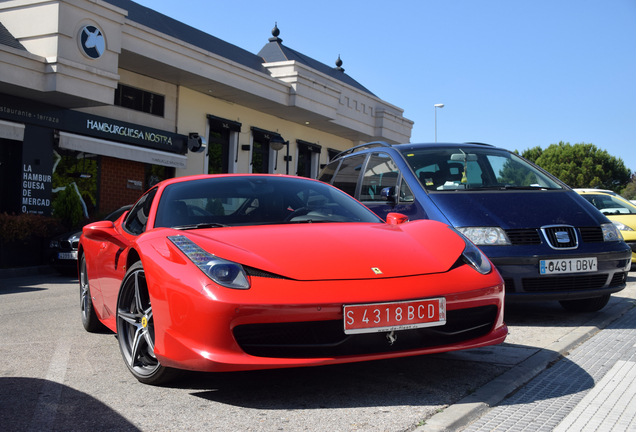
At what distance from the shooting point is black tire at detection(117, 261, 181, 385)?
329 centimetres

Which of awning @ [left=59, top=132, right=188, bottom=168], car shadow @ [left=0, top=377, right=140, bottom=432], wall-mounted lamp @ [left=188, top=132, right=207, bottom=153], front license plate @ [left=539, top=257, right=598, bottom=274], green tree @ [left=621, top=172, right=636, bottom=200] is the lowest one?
car shadow @ [left=0, top=377, right=140, bottom=432]

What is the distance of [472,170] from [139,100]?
15644mm

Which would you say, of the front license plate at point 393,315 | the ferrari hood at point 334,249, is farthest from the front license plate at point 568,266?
the front license plate at point 393,315

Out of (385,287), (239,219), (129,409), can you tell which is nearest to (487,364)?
(385,287)

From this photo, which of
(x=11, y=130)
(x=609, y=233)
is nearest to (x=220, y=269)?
(x=609, y=233)

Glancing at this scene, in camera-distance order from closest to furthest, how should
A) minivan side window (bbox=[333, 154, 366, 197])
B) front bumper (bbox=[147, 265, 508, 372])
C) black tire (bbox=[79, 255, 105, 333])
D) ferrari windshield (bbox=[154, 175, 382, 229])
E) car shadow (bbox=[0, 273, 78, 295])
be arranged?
front bumper (bbox=[147, 265, 508, 372])
ferrari windshield (bbox=[154, 175, 382, 229])
black tire (bbox=[79, 255, 105, 333])
minivan side window (bbox=[333, 154, 366, 197])
car shadow (bbox=[0, 273, 78, 295])

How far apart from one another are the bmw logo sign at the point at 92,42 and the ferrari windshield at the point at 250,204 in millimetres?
13083

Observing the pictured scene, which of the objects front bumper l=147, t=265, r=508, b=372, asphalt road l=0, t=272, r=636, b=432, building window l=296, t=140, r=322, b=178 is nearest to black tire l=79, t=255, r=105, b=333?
asphalt road l=0, t=272, r=636, b=432

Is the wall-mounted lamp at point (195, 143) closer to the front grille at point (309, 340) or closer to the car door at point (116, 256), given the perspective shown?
the car door at point (116, 256)

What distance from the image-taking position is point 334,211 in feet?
13.7

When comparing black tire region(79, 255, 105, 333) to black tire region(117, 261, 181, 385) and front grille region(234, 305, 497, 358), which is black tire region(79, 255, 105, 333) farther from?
front grille region(234, 305, 497, 358)

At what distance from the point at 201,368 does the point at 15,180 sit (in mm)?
15376

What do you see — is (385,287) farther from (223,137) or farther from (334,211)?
(223,137)

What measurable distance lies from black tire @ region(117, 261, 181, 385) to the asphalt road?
89mm
